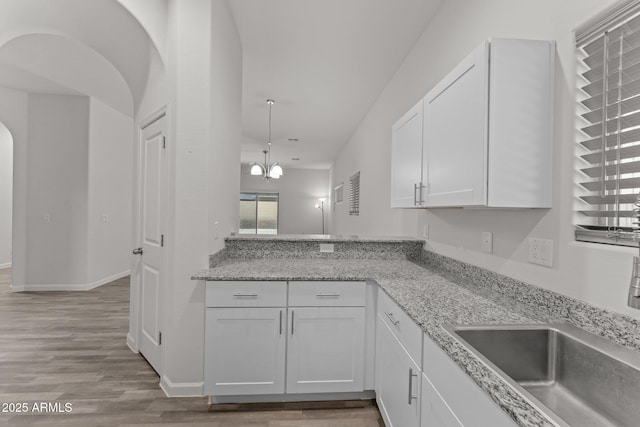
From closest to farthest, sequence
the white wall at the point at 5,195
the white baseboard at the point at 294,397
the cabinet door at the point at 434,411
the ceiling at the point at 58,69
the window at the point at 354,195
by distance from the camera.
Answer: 1. the cabinet door at the point at 434,411
2. the white baseboard at the point at 294,397
3. the ceiling at the point at 58,69
4. the window at the point at 354,195
5. the white wall at the point at 5,195

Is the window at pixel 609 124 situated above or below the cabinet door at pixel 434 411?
above

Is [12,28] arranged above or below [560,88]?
above

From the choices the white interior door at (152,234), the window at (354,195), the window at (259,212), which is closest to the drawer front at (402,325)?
the white interior door at (152,234)

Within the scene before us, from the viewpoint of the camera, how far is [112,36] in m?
2.40

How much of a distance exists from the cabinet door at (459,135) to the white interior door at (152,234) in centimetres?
181

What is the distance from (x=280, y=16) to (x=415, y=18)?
1062mm

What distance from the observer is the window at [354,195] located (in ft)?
18.0

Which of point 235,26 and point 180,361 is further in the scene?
point 235,26

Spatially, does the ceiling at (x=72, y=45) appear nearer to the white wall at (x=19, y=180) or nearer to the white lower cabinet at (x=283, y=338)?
the white wall at (x=19, y=180)

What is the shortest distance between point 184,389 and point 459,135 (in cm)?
226

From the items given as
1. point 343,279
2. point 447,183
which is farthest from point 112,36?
point 447,183

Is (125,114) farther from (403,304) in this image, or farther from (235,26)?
(403,304)

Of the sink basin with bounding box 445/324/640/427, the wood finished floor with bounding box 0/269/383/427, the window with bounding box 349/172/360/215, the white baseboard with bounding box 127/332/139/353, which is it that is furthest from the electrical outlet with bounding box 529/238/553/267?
the window with bounding box 349/172/360/215

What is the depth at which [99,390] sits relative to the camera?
219 centimetres
